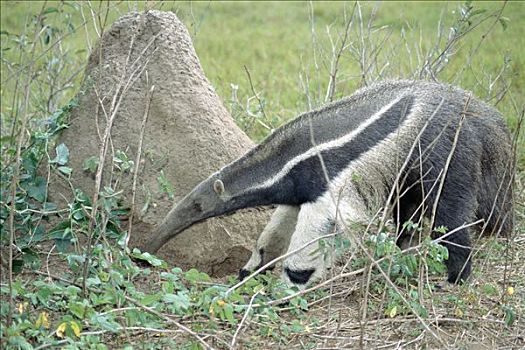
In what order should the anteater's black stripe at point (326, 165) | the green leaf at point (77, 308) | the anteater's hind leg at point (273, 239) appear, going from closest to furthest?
the green leaf at point (77, 308), the anteater's black stripe at point (326, 165), the anteater's hind leg at point (273, 239)

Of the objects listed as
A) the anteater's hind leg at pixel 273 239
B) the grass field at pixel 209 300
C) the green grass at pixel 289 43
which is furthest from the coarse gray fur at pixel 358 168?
the green grass at pixel 289 43

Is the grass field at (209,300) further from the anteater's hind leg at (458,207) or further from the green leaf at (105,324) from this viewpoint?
the anteater's hind leg at (458,207)

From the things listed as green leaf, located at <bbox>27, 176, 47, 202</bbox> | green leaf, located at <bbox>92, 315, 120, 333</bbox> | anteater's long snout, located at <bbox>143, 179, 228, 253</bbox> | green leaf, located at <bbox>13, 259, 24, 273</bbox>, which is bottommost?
green leaf, located at <bbox>13, 259, 24, 273</bbox>

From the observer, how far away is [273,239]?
20.1ft

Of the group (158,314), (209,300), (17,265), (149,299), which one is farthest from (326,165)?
(17,265)

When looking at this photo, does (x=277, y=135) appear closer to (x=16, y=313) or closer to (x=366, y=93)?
(x=366, y=93)

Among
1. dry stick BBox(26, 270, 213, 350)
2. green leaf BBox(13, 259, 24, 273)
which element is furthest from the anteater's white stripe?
green leaf BBox(13, 259, 24, 273)

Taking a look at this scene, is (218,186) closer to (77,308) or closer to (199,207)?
(199,207)

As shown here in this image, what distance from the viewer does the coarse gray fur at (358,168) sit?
224 inches

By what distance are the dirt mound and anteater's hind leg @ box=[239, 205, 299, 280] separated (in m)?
0.26

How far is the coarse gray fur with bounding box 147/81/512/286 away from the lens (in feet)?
18.7

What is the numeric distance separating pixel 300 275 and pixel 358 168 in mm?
805

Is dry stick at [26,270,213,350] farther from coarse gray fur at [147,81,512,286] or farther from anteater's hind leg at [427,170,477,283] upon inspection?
anteater's hind leg at [427,170,477,283]

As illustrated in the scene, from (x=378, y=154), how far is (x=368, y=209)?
395mm
